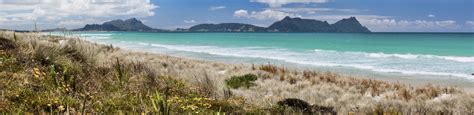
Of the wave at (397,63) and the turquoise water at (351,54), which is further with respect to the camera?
the turquoise water at (351,54)

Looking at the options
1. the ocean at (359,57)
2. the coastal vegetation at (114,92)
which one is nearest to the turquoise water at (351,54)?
the ocean at (359,57)

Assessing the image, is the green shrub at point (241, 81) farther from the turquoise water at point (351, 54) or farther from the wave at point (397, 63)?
the wave at point (397, 63)

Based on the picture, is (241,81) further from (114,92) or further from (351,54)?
(351,54)

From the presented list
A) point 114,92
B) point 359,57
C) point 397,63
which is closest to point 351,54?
point 359,57

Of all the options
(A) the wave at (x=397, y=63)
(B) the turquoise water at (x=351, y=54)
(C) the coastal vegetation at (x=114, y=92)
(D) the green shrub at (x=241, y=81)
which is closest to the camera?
(C) the coastal vegetation at (x=114, y=92)

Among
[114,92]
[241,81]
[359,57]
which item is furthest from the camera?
[359,57]

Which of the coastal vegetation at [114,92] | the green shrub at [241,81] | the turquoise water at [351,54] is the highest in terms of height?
the coastal vegetation at [114,92]

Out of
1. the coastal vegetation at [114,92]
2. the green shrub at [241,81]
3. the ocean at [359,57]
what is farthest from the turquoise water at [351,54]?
the coastal vegetation at [114,92]

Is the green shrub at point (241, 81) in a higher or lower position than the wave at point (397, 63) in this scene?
higher

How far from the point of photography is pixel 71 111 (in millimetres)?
4781

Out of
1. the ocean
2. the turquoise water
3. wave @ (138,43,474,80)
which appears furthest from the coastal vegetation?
wave @ (138,43,474,80)

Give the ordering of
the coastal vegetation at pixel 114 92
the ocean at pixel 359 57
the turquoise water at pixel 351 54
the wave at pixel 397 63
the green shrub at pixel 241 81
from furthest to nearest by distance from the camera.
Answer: the turquoise water at pixel 351 54
the wave at pixel 397 63
the ocean at pixel 359 57
the green shrub at pixel 241 81
the coastal vegetation at pixel 114 92

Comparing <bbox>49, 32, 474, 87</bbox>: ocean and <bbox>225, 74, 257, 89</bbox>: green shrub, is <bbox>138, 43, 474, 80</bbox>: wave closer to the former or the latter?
<bbox>49, 32, 474, 87</bbox>: ocean

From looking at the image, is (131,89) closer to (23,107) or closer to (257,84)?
(23,107)
